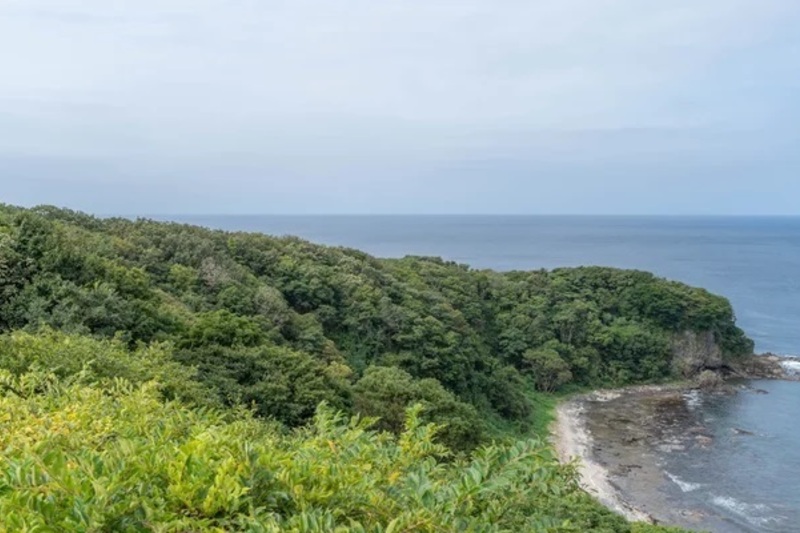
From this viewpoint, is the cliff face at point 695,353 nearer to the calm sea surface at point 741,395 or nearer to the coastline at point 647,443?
the coastline at point 647,443

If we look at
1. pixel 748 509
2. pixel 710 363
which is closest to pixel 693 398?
pixel 710 363

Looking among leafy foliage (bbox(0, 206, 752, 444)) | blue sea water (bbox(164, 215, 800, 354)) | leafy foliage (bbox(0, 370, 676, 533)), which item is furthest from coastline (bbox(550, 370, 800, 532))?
blue sea water (bbox(164, 215, 800, 354))

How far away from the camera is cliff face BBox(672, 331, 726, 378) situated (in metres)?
49.0

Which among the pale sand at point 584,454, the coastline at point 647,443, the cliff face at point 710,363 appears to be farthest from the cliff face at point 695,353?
the pale sand at point 584,454

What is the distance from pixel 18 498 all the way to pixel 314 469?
1.43 meters

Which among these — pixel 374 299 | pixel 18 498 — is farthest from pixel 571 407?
pixel 18 498

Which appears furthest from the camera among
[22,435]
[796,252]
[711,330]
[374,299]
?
[796,252]

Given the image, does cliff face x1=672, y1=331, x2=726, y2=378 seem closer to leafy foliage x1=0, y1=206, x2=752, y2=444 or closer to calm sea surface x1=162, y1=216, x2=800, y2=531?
leafy foliage x1=0, y1=206, x2=752, y2=444

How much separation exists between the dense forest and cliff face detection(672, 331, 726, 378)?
0.64 meters

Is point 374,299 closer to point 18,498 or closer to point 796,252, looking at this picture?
point 18,498

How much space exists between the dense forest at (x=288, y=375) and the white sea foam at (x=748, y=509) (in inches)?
428

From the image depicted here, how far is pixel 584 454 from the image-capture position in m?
32.4

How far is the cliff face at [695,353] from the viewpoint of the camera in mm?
49031

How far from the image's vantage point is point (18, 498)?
8.30ft
